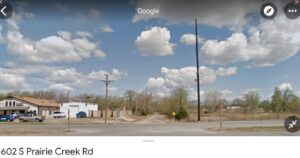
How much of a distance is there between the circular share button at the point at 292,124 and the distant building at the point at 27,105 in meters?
1.79

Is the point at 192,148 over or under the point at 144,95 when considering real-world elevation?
under

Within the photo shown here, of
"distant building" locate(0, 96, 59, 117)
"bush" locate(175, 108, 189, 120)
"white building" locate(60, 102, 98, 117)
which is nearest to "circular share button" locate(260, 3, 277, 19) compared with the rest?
"bush" locate(175, 108, 189, 120)

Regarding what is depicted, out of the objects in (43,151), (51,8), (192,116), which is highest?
(51,8)

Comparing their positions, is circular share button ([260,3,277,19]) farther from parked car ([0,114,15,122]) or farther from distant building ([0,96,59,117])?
parked car ([0,114,15,122])

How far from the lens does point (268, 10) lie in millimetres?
3570

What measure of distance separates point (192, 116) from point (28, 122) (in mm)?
1288

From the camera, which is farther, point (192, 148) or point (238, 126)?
point (238, 126)

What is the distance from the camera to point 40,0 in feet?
11.7

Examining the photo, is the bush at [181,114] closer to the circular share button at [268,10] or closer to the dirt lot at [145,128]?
the dirt lot at [145,128]

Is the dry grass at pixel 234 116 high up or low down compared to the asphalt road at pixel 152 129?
up

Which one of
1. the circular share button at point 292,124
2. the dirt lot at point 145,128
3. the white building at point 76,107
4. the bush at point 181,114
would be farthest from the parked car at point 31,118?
the circular share button at point 292,124

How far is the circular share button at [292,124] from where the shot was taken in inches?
142

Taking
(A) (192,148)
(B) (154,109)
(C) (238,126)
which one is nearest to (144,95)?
(B) (154,109)

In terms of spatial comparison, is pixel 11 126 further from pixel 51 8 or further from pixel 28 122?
pixel 51 8
